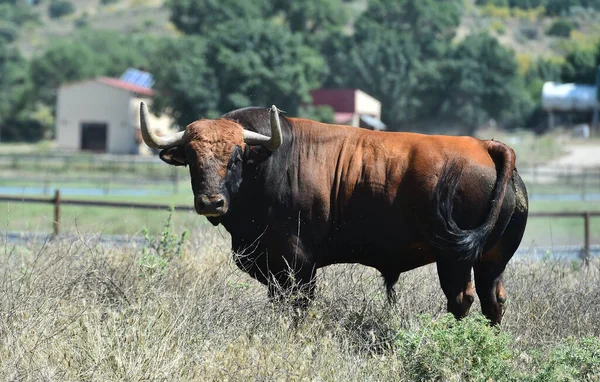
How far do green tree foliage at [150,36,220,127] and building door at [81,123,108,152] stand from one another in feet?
30.9

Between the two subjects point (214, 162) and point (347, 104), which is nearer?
point (214, 162)

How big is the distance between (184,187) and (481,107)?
48.4 metres

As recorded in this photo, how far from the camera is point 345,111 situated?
61.9m

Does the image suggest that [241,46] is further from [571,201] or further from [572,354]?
[572,354]

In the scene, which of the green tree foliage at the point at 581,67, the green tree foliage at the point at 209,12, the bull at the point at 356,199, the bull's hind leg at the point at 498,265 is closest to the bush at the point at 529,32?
the green tree foliage at the point at 581,67

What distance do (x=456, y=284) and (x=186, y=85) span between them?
61362mm

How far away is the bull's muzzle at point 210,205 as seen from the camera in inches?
324

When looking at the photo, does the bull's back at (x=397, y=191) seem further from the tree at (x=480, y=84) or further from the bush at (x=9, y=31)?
the bush at (x=9, y=31)

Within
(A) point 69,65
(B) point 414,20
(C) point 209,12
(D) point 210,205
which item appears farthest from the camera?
(A) point 69,65

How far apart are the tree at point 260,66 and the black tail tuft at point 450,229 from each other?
55.3 metres

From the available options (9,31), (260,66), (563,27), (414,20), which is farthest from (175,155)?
(9,31)

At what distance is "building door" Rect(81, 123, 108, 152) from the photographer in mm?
81438

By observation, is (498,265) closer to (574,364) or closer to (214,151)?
(574,364)

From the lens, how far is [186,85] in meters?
68.8
